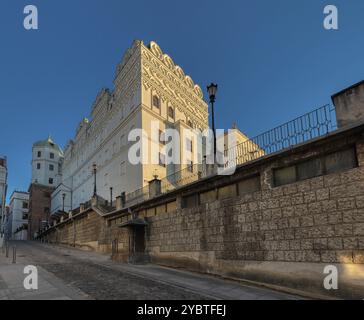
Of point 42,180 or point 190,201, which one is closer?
point 190,201

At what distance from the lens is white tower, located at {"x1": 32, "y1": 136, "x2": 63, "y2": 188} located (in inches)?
2517

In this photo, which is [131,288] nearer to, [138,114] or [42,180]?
[138,114]

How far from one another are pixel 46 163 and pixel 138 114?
4545 centimetres

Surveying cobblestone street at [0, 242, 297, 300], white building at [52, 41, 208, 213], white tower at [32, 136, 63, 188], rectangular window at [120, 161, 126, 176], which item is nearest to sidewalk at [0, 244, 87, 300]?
cobblestone street at [0, 242, 297, 300]

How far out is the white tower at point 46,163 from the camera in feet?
210

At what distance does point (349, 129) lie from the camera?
8.08 metres

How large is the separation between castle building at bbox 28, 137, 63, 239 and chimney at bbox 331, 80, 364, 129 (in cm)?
5289

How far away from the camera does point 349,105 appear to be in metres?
8.55

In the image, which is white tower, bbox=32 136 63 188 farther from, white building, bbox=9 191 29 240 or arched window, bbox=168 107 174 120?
arched window, bbox=168 107 174 120

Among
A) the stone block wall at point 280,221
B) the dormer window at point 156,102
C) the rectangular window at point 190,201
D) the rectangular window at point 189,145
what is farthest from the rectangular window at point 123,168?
the rectangular window at point 190,201

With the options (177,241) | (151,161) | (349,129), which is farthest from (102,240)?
(349,129)

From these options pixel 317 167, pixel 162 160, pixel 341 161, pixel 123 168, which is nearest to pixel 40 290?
pixel 317 167
